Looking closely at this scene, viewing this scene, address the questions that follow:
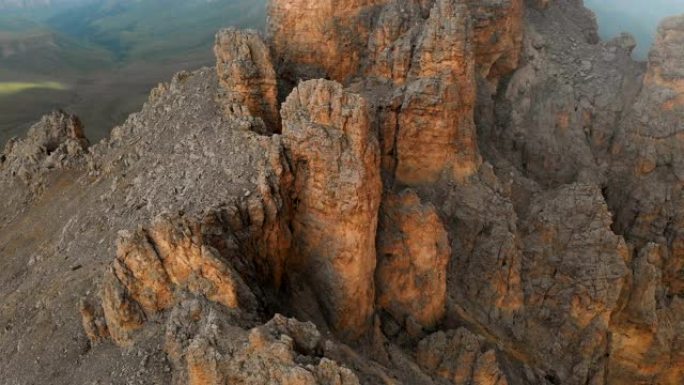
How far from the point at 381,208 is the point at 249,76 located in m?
7.56

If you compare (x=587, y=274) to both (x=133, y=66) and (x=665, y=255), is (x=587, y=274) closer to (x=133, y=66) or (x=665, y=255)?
(x=665, y=255)

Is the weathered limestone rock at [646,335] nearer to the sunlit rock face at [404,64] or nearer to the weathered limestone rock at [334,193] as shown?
the sunlit rock face at [404,64]

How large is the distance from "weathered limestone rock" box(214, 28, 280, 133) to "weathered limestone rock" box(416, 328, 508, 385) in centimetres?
1046

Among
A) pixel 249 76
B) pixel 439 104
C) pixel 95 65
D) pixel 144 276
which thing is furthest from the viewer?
pixel 95 65

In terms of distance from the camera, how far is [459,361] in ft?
76.3

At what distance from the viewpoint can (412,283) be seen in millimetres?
24344

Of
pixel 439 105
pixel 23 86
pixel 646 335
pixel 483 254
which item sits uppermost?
pixel 439 105

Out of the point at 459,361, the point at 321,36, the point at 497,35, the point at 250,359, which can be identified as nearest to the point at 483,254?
the point at 459,361

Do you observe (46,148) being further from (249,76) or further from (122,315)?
(122,315)

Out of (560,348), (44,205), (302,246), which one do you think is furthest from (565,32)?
(44,205)

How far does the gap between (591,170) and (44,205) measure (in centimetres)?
2798

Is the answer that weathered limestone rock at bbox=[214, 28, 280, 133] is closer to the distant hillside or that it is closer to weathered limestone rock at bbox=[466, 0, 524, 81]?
weathered limestone rock at bbox=[466, 0, 524, 81]

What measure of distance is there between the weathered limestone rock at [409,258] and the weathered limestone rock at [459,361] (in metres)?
1.45

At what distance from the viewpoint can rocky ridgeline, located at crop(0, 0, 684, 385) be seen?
55.8ft
